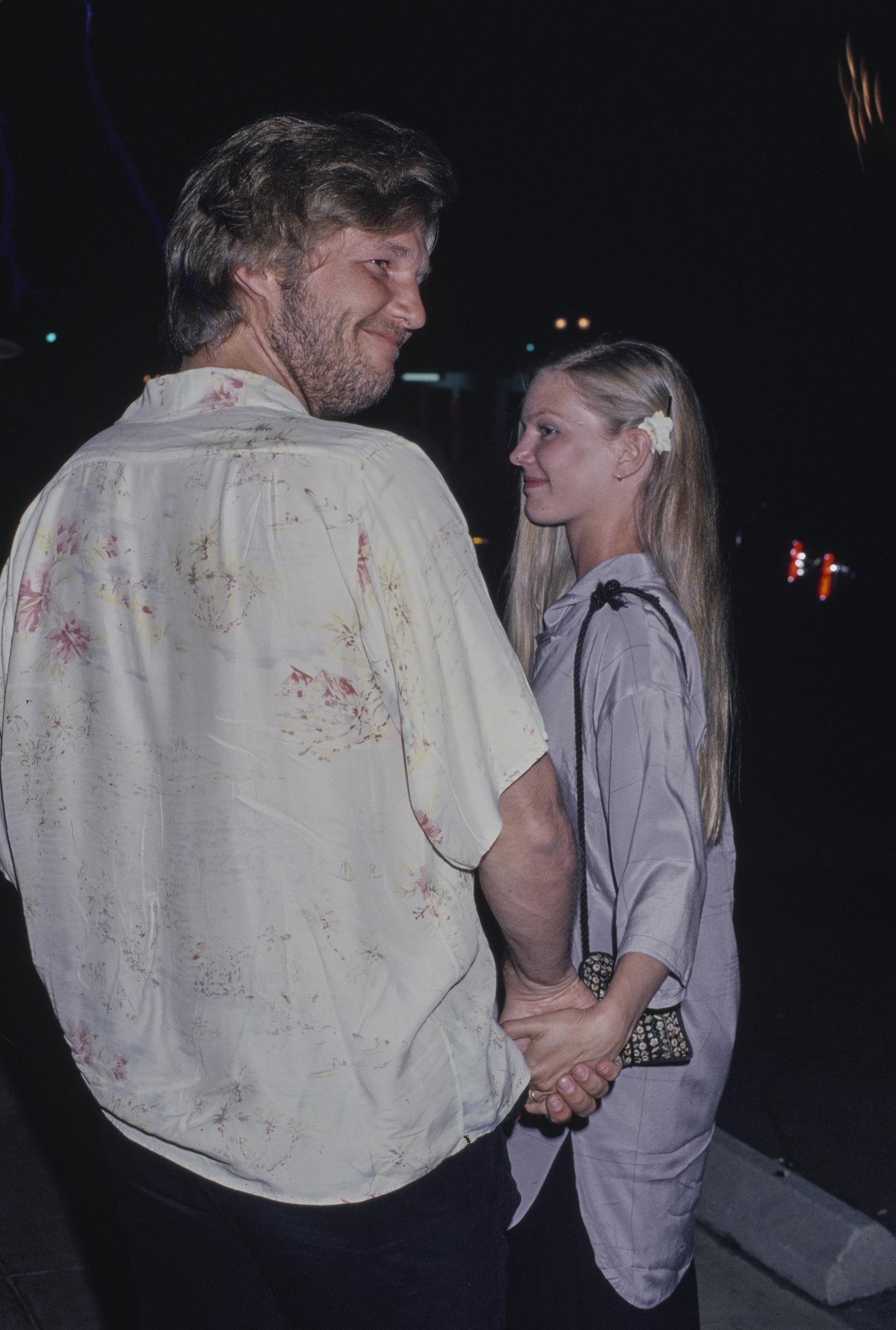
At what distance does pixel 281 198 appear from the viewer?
54.2 inches

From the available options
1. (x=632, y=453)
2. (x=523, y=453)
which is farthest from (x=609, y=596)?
(x=523, y=453)

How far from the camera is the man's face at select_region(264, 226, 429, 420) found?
→ 139 cm

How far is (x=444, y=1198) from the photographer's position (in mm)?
1310

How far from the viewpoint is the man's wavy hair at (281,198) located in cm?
138

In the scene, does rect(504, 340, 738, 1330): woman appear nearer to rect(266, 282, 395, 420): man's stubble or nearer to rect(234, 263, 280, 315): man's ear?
rect(266, 282, 395, 420): man's stubble

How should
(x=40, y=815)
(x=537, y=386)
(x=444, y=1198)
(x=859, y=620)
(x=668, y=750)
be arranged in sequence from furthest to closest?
(x=859, y=620)
(x=537, y=386)
(x=668, y=750)
(x=40, y=815)
(x=444, y=1198)

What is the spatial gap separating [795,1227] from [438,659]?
2.66 m

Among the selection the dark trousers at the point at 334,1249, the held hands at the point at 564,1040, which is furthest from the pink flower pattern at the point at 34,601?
the held hands at the point at 564,1040

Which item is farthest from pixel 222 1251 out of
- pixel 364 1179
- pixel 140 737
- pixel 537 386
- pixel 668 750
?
pixel 537 386

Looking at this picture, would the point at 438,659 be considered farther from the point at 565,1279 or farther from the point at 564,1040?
the point at 565,1279

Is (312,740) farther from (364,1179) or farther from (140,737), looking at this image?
(364,1179)

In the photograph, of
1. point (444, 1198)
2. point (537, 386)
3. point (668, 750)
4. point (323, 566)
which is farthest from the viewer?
point (537, 386)

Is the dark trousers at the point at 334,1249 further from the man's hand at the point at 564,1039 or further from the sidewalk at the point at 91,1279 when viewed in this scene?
the sidewalk at the point at 91,1279

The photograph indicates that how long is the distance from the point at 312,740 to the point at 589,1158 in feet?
3.69
